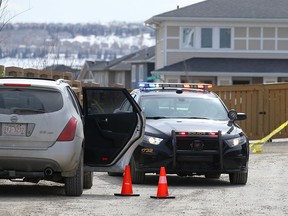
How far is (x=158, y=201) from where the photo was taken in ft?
43.7

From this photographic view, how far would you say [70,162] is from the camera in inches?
519

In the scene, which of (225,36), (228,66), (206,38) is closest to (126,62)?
(206,38)

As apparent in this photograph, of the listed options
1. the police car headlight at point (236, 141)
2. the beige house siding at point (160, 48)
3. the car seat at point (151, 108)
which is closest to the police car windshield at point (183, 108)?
the car seat at point (151, 108)

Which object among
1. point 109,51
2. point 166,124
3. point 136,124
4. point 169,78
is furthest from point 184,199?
point 109,51

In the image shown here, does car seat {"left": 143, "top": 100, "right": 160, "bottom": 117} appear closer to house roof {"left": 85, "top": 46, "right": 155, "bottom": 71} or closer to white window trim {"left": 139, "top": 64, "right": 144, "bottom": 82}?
house roof {"left": 85, "top": 46, "right": 155, "bottom": 71}

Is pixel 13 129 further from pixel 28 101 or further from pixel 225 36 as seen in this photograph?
pixel 225 36

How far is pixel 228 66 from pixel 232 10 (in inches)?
163

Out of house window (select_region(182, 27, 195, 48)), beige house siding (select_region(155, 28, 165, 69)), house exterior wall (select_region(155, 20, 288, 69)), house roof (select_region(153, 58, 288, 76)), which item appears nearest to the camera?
house roof (select_region(153, 58, 288, 76))

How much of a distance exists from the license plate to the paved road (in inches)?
34.4

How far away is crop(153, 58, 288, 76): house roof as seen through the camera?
55469 millimetres

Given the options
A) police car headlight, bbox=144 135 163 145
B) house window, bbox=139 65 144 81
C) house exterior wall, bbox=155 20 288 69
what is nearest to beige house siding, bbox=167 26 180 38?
house exterior wall, bbox=155 20 288 69

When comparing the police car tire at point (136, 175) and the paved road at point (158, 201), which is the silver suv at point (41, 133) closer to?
the paved road at point (158, 201)

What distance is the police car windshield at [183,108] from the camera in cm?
1725

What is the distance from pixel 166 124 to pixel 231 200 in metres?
2.99
